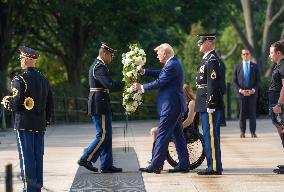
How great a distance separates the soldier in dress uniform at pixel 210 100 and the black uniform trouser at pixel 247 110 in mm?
7893

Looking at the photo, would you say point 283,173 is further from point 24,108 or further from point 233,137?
point 233,137

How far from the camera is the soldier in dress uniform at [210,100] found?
46.3ft

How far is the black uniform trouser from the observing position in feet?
72.8

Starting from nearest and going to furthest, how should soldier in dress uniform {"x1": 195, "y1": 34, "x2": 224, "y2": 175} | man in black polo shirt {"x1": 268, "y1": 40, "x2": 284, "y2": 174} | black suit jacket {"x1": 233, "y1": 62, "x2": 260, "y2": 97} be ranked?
1. soldier in dress uniform {"x1": 195, "y1": 34, "x2": 224, "y2": 175}
2. man in black polo shirt {"x1": 268, "y1": 40, "x2": 284, "y2": 174}
3. black suit jacket {"x1": 233, "y1": 62, "x2": 260, "y2": 97}

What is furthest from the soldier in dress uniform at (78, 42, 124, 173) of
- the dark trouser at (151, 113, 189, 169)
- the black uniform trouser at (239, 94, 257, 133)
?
the black uniform trouser at (239, 94, 257, 133)

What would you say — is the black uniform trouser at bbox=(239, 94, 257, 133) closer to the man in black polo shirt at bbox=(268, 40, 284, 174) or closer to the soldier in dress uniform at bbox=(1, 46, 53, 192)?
the man in black polo shirt at bbox=(268, 40, 284, 174)

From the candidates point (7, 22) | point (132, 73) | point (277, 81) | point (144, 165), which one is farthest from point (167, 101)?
point (7, 22)

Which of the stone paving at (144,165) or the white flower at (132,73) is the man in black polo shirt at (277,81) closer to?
the stone paving at (144,165)

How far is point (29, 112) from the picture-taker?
453 inches

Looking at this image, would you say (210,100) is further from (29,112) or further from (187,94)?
(29,112)

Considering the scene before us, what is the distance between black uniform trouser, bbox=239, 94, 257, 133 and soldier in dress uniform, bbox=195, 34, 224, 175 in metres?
7.89

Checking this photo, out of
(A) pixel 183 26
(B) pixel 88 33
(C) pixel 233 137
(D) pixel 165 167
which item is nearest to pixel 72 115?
(B) pixel 88 33

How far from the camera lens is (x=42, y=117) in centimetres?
1162

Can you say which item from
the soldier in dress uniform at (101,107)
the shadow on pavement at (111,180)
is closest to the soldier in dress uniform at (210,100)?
the shadow on pavement at (111,180)
